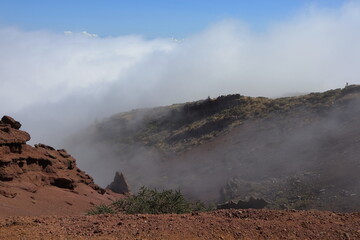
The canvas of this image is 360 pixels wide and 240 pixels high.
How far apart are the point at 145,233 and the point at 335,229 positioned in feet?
12.3

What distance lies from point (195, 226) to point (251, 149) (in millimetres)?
26354

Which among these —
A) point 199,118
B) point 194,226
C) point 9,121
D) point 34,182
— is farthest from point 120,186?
point 199,118

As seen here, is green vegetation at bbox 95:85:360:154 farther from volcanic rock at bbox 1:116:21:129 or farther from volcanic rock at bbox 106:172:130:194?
volcanic rock at bbox 1:116:21:129

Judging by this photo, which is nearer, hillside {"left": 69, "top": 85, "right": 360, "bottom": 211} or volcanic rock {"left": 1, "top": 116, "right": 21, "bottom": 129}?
volcanic rock {"left": 1, "top": 116, "right": 21, "bottom": 129}

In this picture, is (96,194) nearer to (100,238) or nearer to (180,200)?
(180,200)

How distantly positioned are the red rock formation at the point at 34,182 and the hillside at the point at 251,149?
8.54 metres

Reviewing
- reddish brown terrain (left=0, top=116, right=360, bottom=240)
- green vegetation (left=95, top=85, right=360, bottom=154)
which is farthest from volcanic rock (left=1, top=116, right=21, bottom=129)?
green vegetation (left=95, top=85, right=360, bottom=154)

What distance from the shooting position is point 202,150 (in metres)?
39.4

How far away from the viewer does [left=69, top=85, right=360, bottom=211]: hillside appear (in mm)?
21984

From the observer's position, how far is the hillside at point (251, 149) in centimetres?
2198

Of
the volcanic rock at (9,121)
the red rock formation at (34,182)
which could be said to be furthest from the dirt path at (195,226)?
the volcanic rock at (9,121)

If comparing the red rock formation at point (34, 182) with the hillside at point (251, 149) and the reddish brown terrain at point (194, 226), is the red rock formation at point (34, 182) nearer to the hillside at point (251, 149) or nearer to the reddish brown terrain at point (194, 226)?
the reddish brown terrain at point (194, 226)

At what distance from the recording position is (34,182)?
18.5 m

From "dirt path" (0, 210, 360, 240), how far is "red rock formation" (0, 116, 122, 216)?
5766mm
